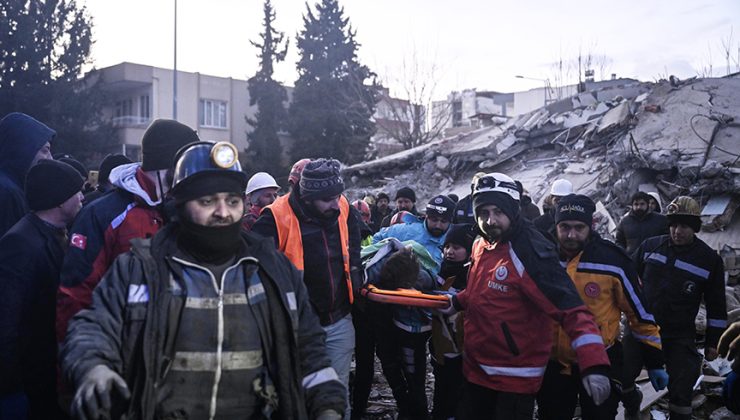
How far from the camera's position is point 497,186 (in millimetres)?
3787

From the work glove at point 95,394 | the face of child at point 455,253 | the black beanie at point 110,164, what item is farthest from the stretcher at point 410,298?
the black beanie at point 110,164

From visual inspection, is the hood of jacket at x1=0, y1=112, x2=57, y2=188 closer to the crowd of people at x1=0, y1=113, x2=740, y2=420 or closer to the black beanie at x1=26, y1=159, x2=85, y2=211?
the crowd of people at x1=0, y1=113, x2=740, y2=420

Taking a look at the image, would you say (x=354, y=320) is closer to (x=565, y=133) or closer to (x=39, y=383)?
(x=39, y=383)

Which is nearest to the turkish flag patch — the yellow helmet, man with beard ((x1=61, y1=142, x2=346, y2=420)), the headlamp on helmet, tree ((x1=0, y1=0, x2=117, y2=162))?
man with beard ((x1=61, y1=142, x2=346, y2=420))

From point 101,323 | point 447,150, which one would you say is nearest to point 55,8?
point 447,150

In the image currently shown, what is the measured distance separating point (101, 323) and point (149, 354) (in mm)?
213

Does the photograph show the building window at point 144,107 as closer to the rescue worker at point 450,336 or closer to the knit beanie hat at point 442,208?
the knit beanie hat at point 442,208

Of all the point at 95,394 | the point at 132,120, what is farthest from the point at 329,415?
the point at 132,120

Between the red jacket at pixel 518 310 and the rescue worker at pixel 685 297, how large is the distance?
220cm

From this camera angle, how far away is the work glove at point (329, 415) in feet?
8.09

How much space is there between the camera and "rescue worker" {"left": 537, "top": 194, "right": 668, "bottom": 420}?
408 cm

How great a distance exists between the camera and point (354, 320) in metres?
5.40

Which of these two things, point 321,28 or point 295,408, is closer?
point 295,408

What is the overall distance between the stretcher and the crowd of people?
1.2 inches
